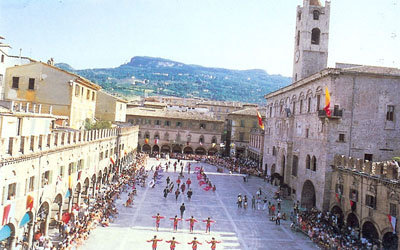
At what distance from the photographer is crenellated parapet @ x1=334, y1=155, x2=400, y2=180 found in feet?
76.5

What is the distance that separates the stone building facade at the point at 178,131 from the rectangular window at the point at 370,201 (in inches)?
2041

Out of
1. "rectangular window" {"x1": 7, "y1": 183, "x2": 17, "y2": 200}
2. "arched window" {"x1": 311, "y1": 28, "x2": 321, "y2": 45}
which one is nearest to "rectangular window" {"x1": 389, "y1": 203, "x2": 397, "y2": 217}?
"rectangular window" {"x1": 7, "y1": 183, "x2": 17, "y2": 200}

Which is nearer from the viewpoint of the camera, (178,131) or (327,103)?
(327,103)

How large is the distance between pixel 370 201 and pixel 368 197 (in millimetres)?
379

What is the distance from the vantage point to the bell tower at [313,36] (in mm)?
45438

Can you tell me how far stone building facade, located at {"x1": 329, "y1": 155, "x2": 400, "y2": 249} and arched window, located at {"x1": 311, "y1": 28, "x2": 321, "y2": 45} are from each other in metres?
20.2

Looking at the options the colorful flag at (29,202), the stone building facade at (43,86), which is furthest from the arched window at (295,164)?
the colorful flag at (29,202)

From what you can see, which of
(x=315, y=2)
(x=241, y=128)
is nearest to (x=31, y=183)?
(x=315, y=2)

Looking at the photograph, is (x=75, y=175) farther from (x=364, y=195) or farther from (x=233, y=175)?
(x=233, y=175)

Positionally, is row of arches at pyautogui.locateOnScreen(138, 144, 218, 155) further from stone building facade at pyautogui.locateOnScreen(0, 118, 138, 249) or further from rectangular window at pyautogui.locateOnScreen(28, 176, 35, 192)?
rectangular window at pyautogui.locateOnScreen(28, 176, 35, 192)

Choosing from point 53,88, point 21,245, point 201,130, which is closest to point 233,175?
point 201,130

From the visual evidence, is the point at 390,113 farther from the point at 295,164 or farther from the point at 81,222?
the point at 81,222

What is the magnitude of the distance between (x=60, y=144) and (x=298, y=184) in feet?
82.0

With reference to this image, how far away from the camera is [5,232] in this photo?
55.4 feet
